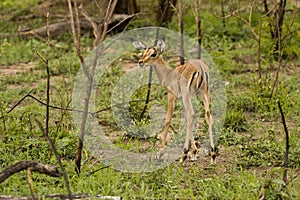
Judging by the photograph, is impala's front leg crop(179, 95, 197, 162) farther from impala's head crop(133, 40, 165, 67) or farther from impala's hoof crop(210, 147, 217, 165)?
Result: impala's head crop(133, 40, 165, 67)

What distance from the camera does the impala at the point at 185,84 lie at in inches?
211

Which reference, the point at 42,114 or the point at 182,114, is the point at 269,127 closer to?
the point at 182,114

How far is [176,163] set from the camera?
17.7ft

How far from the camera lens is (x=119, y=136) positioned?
629cm

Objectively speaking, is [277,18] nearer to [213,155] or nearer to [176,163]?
[213,155]

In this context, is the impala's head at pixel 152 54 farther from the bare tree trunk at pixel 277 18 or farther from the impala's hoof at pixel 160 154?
the bare tree trunk at pixel 277 18

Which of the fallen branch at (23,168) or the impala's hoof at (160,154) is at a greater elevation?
the fallen branch at (23,168)

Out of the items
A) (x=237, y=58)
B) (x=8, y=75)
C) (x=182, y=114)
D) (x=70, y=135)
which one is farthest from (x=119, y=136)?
(x=237, y=58)

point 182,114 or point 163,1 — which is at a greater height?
point 163,1

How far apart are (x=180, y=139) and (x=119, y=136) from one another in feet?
2.09

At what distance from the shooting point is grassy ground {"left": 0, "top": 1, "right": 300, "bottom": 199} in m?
4.66

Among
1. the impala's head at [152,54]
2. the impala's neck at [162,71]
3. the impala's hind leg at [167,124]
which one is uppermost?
the impala's head at [152,54]

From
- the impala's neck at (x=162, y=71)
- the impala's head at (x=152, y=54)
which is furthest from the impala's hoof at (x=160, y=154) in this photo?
the impala's head at (x=152, y=54)

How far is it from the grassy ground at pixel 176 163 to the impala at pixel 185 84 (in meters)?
0.20
